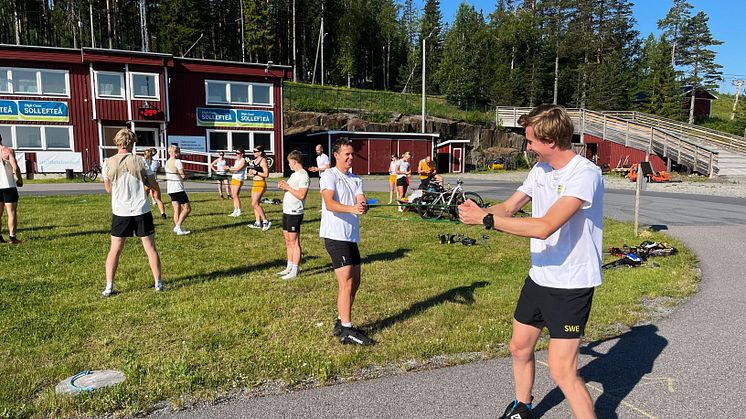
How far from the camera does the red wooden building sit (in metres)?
26.6

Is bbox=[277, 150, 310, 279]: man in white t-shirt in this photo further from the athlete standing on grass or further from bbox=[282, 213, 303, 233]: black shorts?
the athlete standing on grass

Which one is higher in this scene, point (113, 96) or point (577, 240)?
point (113, 96)

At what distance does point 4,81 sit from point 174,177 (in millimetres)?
23690

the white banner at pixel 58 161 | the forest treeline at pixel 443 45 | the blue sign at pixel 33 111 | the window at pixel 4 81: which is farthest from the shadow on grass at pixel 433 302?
the forest treeline at pixel 443 45

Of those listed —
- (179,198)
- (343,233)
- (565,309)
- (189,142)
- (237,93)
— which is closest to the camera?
(565,309)

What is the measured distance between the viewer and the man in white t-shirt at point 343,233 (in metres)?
4.53

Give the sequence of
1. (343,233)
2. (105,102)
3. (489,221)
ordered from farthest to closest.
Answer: (105,102) < (343,233) < (489,221)

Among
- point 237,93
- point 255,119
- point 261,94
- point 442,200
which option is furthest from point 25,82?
point 442,200

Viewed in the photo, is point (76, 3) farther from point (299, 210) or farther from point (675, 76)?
point (675, 76)

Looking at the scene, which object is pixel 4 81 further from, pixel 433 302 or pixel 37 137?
pixel 433 302

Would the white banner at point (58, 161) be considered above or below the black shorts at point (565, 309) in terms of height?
below

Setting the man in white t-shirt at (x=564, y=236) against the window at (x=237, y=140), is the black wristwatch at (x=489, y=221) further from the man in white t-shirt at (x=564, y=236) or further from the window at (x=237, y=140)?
the window at (x=237, y=140)

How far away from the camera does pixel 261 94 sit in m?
31.6

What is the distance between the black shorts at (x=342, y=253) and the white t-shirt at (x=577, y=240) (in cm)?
215
